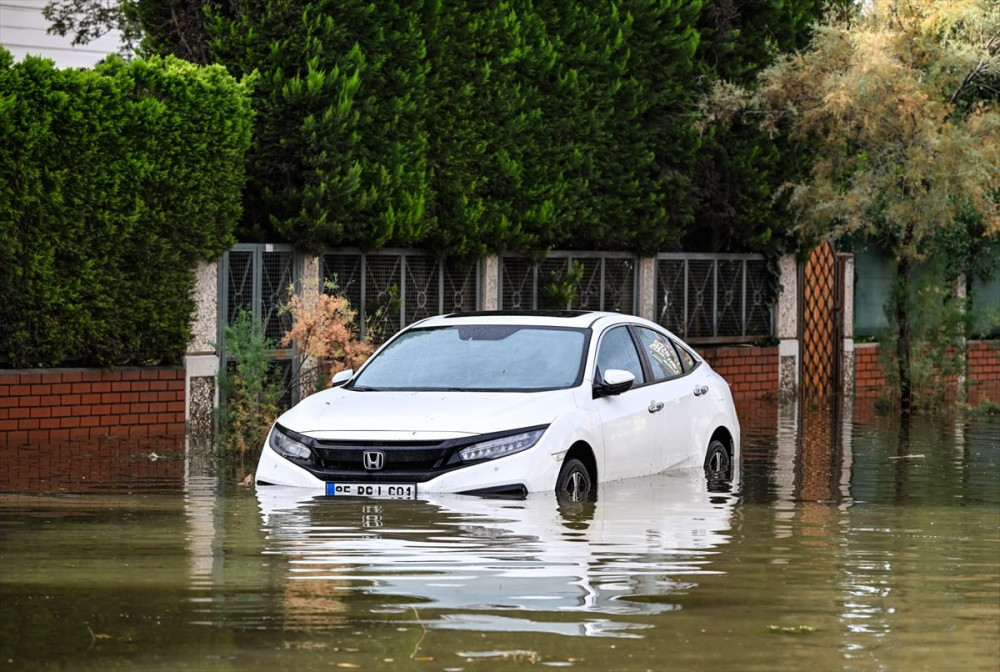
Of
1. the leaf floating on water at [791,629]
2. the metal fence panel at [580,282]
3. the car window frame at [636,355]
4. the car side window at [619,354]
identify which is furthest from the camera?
the metal fence panel at [580,282]

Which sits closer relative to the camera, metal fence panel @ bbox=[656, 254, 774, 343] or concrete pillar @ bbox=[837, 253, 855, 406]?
metal fence panel @ bbox=[656, 254, 774, 343]

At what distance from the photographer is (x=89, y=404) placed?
17547 mm

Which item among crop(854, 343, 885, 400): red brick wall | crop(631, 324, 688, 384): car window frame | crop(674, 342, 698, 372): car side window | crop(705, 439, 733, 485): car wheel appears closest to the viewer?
crop(631, 324, 688, 384): car window frame

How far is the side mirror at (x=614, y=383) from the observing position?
12352mm

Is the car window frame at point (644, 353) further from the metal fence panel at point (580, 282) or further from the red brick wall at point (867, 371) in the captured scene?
the red brick wall at point (867, 371)

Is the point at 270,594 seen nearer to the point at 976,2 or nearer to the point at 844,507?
the point at 844,507

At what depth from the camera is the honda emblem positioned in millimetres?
11422

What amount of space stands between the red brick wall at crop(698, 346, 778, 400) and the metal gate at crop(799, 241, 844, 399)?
695mm

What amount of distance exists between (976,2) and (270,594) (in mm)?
16178

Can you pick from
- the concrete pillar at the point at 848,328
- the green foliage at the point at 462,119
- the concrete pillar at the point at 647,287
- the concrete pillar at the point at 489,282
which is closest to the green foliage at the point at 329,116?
the green foliage at the point at 462,119

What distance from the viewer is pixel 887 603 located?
26.7ft

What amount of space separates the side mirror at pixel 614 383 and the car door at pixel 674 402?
0.63 meters

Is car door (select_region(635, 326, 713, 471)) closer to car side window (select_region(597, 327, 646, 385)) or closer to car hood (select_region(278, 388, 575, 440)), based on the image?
car side window (select_region(597, 327, 646, 385))

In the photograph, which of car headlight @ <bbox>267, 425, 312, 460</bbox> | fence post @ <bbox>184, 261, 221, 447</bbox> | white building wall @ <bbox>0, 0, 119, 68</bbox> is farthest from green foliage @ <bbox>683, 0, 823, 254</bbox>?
car headlight @ <bbox>267, 425, 312, 460</bbox>
